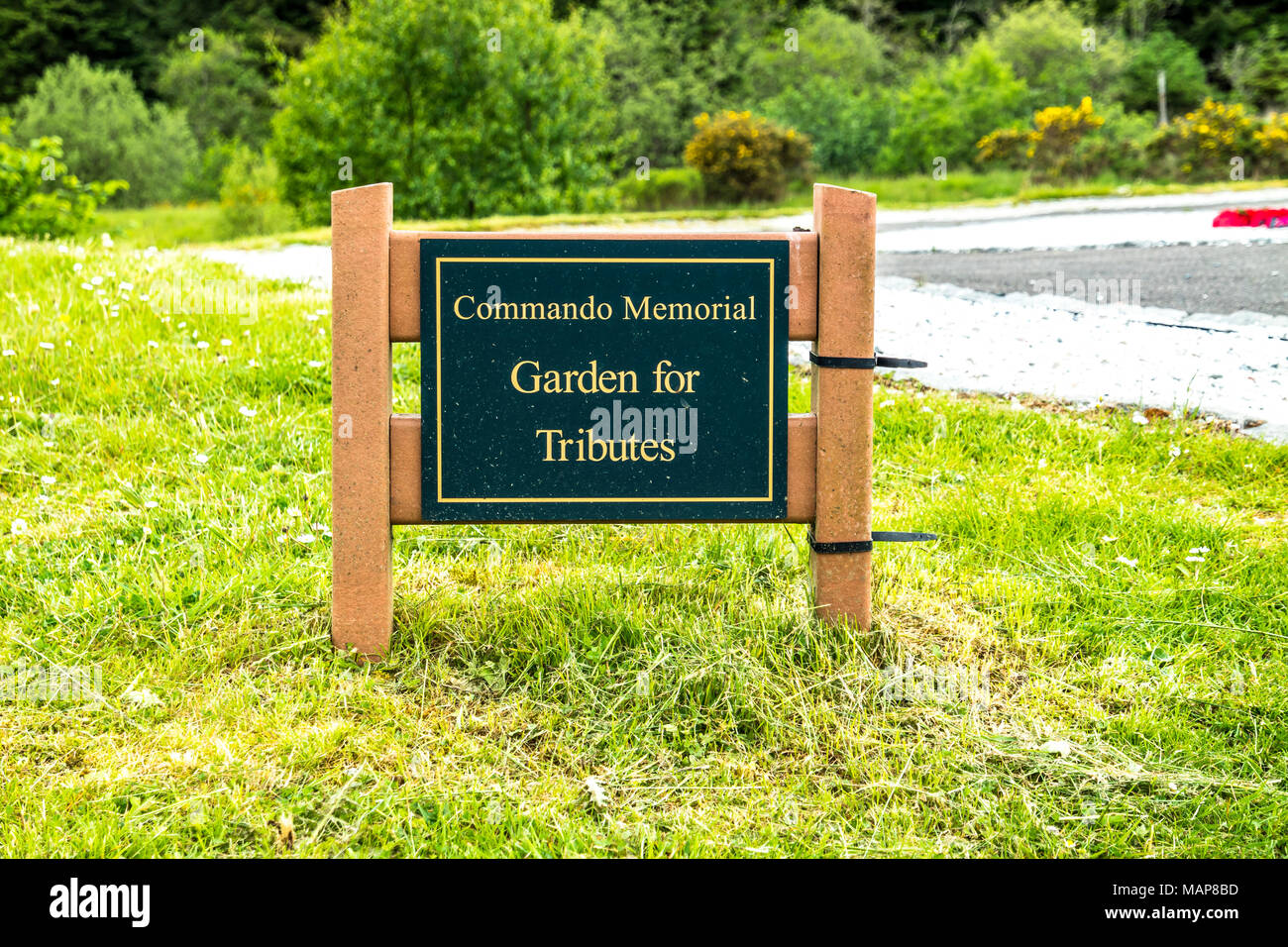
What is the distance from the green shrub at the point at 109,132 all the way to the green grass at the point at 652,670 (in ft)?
78.0

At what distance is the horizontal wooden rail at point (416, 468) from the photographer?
3.18 meters

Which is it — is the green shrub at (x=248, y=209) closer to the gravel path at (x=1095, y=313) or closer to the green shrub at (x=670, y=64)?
the green shrub at (x=670, y=64)

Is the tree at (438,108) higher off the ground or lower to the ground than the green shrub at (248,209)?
higher

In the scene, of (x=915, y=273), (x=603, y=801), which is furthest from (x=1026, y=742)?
(x=915, y=273)

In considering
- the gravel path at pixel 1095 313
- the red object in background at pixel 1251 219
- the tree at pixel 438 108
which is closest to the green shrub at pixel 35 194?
the gravel path at pixel 1095 313

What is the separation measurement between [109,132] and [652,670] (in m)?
27.5

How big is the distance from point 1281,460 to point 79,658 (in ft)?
15.1

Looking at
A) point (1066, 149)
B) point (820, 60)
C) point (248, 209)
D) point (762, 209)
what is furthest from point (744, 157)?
point (820, 60)

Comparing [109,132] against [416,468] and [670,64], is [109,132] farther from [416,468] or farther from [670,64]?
[416,468]

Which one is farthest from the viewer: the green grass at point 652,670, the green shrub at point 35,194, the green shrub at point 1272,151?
the green shrub at point 1272,151

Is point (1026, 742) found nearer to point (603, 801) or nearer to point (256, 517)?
point (603, 801)

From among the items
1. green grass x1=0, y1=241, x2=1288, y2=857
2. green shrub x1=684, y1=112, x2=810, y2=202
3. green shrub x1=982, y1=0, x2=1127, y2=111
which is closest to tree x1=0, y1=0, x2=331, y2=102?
green shrub x1=684, y1=112, x2=810, y2=202

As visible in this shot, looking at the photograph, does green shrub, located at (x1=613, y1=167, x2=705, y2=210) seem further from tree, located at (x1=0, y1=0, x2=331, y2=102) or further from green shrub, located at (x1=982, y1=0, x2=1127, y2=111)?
tree, located at (x1=0, y1=0, x2=331, y2=102)

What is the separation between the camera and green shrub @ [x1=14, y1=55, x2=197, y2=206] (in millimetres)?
25328
